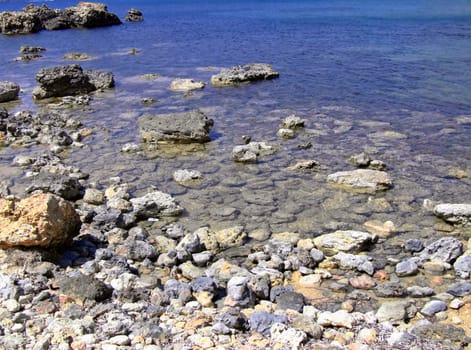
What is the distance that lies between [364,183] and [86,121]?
44.0 ft

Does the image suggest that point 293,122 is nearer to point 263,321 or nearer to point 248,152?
point 248,152

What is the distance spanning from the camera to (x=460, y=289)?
8.81 meters

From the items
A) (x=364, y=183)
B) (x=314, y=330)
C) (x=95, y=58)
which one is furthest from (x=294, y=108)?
(x=95, y=58)

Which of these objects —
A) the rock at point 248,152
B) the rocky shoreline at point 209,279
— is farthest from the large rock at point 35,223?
the rock at point 248,152

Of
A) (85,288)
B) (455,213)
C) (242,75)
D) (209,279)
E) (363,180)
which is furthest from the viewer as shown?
(242,75)

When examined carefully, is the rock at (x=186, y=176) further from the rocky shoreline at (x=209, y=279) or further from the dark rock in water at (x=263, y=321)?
the dark rock in water at (x=263, y=321)

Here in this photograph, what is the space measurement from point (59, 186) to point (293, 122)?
939 centimetres

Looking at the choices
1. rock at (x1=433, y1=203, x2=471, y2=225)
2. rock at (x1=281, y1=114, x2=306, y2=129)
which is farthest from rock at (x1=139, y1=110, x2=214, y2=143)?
rock at (x1=433, y1=203, x2=471, y2=225)

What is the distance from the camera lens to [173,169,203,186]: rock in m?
14.7

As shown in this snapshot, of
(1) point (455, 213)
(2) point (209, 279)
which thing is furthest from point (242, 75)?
(2) point (209, 279)

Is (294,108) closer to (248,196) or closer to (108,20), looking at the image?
(248,196)

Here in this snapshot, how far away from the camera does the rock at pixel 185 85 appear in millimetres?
26781

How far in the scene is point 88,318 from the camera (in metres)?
7.72

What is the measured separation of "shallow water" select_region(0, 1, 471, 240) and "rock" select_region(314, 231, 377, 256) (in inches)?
34.3
